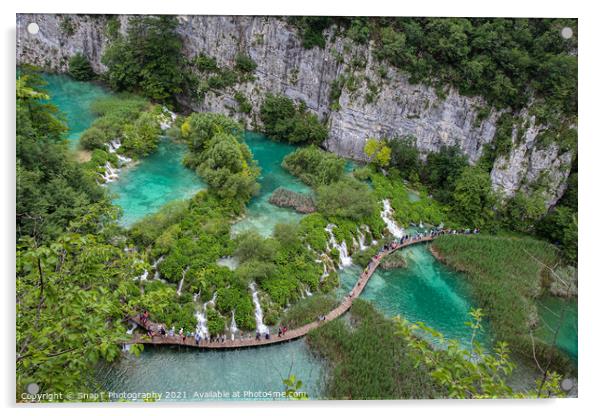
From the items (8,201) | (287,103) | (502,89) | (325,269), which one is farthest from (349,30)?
(8,201)

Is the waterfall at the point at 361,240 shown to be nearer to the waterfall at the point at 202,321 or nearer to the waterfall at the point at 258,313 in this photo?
the waterfall at the point at 258,313

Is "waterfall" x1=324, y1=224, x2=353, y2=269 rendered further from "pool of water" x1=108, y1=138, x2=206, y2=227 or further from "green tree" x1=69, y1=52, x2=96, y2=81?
"green tree" x1=69, y1=52, x2=96, y2=81

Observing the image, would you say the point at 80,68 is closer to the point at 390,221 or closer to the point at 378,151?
the point at 378,151

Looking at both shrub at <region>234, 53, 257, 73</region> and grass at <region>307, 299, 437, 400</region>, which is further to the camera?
shrub at <region>234, 53, 257, 73</region>

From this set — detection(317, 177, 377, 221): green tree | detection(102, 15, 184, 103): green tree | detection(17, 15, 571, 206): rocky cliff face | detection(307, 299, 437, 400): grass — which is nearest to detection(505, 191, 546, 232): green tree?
detection(17, 15, 571, 206): rocky cliff face

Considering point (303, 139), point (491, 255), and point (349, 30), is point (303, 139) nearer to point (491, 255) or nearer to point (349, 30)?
point (349, 30)

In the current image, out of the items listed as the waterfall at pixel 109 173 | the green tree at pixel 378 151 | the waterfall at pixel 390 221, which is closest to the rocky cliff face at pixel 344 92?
the green tree at pixel 378 151

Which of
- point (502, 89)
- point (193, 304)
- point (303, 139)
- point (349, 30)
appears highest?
point (349, 30)
